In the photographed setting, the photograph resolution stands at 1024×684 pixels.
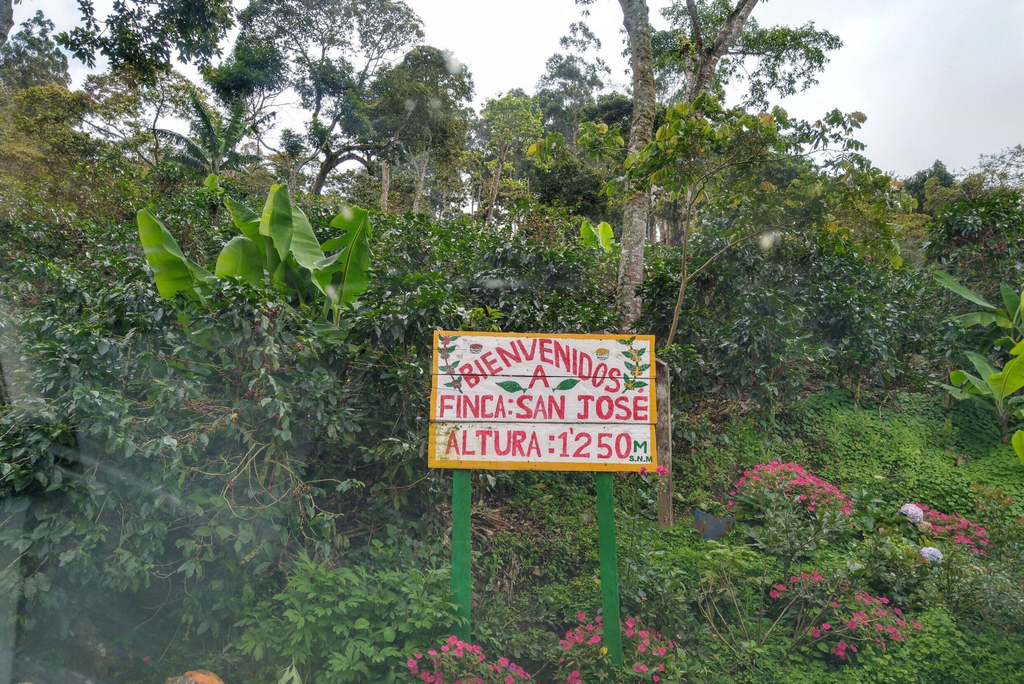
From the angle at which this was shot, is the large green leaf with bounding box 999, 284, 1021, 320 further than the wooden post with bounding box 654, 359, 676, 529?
Yes

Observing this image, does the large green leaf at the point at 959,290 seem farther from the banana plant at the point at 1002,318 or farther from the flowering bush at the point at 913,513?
the flowering bush at the point at 913,513

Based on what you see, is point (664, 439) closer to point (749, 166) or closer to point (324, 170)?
point (749, 166)

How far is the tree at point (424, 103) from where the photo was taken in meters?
19.2

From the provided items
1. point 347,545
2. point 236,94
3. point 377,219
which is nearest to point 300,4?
point 236,94

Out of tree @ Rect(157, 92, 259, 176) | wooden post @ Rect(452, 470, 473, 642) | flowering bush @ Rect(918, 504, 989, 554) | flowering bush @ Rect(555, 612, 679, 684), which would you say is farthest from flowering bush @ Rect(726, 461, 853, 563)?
tree @ Rect(157, 92, 259, 176)

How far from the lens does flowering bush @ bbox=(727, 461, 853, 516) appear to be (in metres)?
4.49

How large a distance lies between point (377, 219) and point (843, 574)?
17.1 ft

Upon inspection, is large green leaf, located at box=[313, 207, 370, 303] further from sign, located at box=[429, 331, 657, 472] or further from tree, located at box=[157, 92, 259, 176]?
tree, located at box=[157, 92, 259, 176]

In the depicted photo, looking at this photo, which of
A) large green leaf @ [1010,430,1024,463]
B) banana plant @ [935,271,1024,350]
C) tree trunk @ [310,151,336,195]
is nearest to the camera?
large green leaf @ [1010,430,1024,463]

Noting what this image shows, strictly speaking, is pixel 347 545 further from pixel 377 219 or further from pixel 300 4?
pixel 300 4

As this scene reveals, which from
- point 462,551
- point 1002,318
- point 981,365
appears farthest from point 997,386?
point 462,551

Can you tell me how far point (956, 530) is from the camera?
4684 mm

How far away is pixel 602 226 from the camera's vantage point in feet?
31.9

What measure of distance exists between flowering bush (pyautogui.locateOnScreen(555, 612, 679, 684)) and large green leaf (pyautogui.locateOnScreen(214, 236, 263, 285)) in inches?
124
